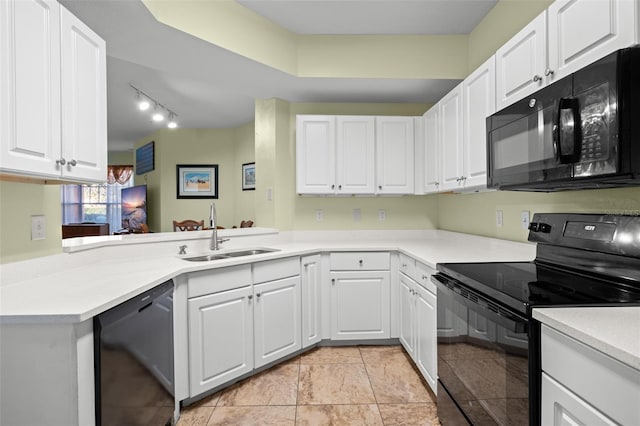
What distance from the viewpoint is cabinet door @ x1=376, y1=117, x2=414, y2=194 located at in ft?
9.89

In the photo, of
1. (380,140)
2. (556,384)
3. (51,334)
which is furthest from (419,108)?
(51,334)

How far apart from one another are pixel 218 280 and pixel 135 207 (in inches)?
204

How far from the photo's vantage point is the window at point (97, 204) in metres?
7.60

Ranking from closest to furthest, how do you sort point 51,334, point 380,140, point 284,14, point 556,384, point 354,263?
point 556,384
point 51,334
point 284,14
point 354,263
point 380,140

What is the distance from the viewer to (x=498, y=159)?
1672 mm

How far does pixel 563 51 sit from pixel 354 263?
1.86 meters

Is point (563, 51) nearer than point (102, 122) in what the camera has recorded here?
Yes

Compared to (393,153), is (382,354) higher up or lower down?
lower down

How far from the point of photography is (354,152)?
3.00m

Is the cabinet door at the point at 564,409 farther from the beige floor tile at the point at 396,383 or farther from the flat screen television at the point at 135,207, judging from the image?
the flat screen television at the point at 135,207

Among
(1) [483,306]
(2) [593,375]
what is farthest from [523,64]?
(2) [593,375]

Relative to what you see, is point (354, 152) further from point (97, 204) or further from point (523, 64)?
point (97, 204)

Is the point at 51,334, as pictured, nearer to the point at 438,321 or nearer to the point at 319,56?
the point at 438,321

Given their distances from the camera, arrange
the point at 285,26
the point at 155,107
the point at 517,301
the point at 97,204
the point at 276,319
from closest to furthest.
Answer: the point at 517,301 → the point at 276,319 → the point at 285,26 → the point at 155,107 → the point at 97,204
